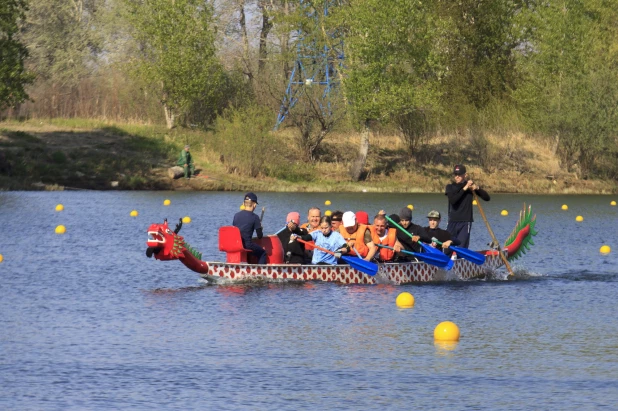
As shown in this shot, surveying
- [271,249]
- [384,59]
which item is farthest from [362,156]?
[271,249]

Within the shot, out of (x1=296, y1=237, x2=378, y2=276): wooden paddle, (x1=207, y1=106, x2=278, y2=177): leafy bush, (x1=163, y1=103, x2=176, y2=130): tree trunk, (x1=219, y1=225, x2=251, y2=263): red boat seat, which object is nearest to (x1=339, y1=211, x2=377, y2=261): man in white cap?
(x1=296, y1=237, x2=378, y2=276): wooden paddle

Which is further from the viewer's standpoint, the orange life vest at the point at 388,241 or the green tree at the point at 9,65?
the green tree at the point at 9,65

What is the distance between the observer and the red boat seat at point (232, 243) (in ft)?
65.3

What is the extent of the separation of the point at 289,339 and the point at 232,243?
4.65 m

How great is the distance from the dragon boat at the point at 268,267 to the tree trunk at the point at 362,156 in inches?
1223

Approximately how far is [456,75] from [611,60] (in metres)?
8.50

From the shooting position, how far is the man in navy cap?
20.0m

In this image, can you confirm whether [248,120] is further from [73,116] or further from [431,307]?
[431,307]

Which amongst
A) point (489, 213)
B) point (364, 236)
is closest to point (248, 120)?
point (489, 213)

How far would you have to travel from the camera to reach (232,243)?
1997cm

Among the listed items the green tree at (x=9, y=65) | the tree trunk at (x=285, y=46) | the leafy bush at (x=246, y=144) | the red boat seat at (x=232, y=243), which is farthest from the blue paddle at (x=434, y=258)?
the tree trunk at (x=285, y=46)

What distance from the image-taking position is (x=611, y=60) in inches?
2245

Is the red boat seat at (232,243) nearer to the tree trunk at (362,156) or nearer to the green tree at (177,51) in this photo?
the tree trunk at (362,156)

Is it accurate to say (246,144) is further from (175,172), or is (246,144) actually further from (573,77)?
(573,77)
